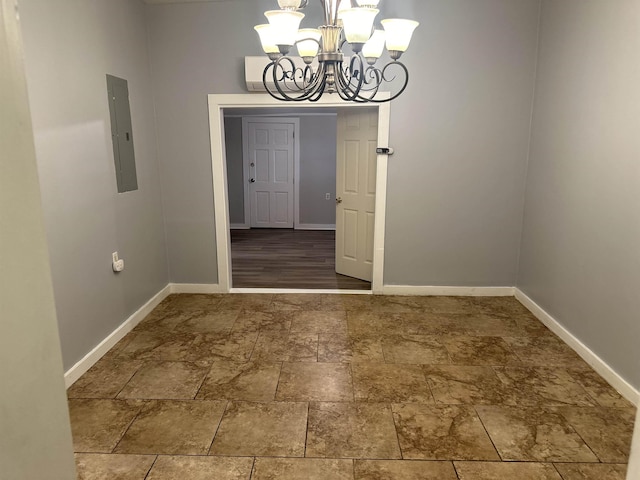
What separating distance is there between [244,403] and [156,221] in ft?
7.50

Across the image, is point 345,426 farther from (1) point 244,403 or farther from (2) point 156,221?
(2) point 156,221

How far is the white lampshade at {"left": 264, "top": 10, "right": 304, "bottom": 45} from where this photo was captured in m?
2.10

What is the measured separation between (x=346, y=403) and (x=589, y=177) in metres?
2.28

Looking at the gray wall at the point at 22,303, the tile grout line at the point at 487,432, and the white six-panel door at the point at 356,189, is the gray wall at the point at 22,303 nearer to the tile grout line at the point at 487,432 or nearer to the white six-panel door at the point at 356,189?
the tile grout line at the point at 487,432

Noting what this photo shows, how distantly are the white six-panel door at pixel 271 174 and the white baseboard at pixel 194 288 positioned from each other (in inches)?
158

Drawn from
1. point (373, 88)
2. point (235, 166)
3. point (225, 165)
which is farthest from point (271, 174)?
point (373, 88)

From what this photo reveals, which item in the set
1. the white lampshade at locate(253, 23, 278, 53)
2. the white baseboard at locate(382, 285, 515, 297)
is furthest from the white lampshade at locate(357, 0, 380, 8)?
the white baseboard at locate(382, 285, 515, 297)

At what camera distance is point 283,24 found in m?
2.12

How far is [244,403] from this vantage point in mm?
2568

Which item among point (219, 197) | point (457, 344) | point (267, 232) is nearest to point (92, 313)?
point (219, 197)

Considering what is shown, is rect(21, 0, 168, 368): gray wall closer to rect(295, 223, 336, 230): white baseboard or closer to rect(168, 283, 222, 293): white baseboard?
rect(168, 283, 222, 293): white baseboard

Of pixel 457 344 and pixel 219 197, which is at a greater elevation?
pixel 219 197

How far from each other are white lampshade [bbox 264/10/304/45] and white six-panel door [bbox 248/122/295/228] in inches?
237

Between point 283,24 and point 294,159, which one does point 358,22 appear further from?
point 294,159
